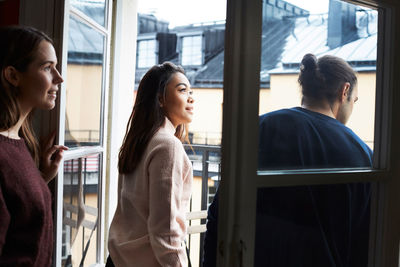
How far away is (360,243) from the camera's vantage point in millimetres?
1376

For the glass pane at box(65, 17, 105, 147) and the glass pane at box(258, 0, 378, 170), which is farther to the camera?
the glass pane at box(65, 17, 105, 147)

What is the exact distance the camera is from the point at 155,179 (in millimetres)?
1422

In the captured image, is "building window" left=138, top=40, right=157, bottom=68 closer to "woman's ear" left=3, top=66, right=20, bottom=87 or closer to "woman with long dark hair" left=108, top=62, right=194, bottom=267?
"woman with long dark hair" left=108, top=62, right=194, bottom=267

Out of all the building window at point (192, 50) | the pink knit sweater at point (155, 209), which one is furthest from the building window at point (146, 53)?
the pink knit sweater at point (155, 209)

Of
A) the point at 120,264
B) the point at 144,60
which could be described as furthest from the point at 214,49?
the point at 120,264

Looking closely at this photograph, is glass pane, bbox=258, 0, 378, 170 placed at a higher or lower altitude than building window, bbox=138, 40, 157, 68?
lower

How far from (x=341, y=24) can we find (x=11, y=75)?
1.03 metres

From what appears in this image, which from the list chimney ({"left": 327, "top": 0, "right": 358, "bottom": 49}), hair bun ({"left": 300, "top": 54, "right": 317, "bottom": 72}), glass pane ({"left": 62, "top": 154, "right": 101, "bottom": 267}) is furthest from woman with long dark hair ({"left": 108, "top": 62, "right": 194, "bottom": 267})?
chimney ({"left": 327, "top": 0, "right": 358, "bottom": 49})

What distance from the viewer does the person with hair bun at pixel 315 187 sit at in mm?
1177

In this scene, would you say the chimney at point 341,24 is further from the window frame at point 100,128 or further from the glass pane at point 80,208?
the glass pane at point 80,208

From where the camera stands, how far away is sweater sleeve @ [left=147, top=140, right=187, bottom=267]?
1.38 m

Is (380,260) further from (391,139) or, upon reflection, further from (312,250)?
(391,139)

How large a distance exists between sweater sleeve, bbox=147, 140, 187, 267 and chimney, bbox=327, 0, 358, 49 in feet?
2.19

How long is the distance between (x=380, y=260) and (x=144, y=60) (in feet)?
29.2
